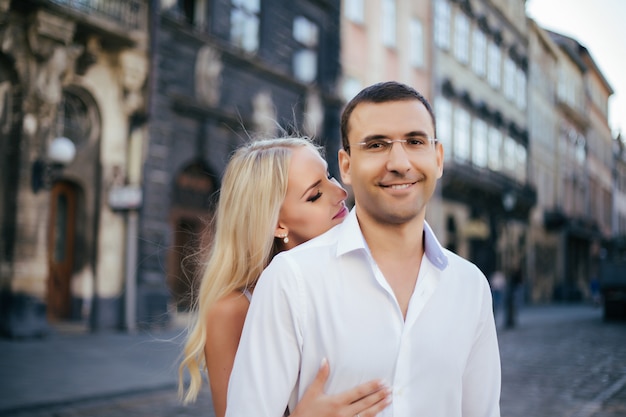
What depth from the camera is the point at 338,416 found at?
5.88 ft

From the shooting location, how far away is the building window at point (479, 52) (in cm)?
3222

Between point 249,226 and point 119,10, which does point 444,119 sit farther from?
point 249,226

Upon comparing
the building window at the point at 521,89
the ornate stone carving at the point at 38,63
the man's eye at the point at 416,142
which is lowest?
the man's eye at the point at 416,142

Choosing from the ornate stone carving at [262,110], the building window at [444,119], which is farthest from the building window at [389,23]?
the ornate stone carving at [262,110]

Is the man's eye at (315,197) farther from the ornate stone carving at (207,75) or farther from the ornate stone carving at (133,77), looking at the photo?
the ornate stone carving at (207,75)

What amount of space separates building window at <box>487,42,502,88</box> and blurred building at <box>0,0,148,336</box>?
22730mm

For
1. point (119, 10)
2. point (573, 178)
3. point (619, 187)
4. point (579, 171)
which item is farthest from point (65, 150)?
point (619, 187)

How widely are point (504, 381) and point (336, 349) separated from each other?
26.3ft

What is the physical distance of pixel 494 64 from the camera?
34.8 m

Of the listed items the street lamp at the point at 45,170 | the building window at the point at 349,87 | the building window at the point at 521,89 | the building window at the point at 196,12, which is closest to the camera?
the street lamp at the point at 45,170

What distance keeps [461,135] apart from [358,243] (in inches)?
1139

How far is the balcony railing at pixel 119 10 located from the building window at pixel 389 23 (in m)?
11.6

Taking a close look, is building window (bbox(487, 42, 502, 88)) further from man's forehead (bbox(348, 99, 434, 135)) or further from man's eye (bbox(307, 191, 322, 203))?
man's forehead (bbox(348, 99, 434, 135))

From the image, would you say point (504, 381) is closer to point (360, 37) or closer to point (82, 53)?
point (82, 53)
